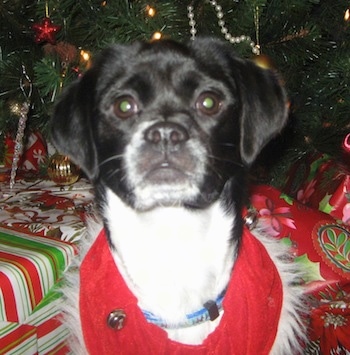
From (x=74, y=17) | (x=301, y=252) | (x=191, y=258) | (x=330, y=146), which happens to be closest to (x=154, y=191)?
(x=191, y=258)

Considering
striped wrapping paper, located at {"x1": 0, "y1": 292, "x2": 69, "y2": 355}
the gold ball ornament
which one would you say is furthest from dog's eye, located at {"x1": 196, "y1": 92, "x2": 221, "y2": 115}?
the gold ball ornament

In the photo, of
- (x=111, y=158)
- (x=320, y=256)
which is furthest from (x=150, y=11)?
(x=320, y=256)

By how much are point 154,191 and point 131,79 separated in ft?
0.98

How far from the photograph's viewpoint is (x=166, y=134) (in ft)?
3.79

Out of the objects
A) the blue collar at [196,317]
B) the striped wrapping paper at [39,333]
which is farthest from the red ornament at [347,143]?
the striped wrapping paper at [39,333]

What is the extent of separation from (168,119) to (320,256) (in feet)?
2.68

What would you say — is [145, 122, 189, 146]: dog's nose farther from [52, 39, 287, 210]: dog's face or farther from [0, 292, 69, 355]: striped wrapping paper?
[0, 292, 69, 355]: striped wrapping paper

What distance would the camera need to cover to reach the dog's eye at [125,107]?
1293mm

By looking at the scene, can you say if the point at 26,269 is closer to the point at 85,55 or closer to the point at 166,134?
the point at 166,134

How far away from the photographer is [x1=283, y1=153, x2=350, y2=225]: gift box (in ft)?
6.39

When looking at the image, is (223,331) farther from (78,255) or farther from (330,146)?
(330,146)

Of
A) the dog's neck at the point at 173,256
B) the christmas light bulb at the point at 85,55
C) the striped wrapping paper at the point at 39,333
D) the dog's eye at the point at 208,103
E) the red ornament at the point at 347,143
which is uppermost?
the dog's eye at the point at 208,103

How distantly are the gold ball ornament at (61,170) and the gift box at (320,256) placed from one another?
0.84 m

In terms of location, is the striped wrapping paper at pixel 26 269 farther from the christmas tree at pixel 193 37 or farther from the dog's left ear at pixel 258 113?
the dog's left ear at pixel 258 113
